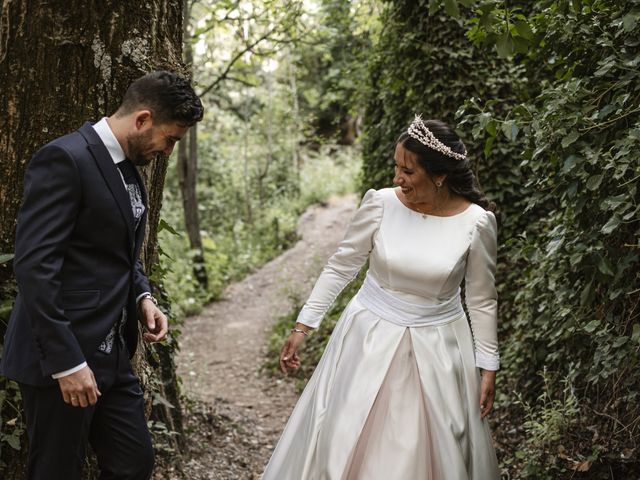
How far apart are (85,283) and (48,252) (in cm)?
24

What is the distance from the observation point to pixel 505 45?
302cm

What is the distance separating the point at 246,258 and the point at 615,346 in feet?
42.0

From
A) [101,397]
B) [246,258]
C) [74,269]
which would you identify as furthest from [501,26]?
[246,258]

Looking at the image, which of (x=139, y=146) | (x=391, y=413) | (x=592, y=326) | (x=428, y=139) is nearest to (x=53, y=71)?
(x=139, y=146)

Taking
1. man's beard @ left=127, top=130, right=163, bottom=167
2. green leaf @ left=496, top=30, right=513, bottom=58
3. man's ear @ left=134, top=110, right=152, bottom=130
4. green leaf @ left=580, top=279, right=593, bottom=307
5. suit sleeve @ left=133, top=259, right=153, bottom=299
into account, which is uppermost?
green leaf @ left=496, top=30, right=513, bottom=58

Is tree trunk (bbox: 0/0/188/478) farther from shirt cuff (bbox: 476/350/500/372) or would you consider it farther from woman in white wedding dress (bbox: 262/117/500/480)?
shirt cuff (bbox: 476/350/500/372)

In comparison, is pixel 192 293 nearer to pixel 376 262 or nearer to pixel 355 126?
pixel 376 262

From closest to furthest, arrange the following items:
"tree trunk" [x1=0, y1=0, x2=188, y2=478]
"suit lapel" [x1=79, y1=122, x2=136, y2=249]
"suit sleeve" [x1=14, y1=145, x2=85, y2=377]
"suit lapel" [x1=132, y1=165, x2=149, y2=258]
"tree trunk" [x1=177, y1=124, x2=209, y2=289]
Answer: "suit sleeve" [x1=14, y1=145, x2=85, y2=377]
"suit lapel" [x1=79, y1=122, x2=136, y2=249]
"suit lapel" [x1=132, y1=165, x2=149, y2=258]
"tree trunk" [x1=0, y1=0, x2=188, y2=478]
"tree trunk" [x1=177, y1=124, x2=209, y2=289]

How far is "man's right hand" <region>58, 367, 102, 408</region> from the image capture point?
7.62 feet

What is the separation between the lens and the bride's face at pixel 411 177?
11.4ft

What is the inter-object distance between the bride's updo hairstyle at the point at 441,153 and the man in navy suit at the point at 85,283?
4.21ft

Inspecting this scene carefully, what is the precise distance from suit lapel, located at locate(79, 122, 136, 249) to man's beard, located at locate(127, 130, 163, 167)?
104 mm

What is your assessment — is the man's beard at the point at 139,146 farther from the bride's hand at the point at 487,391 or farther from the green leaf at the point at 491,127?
the bride's hand at the point at 487,391

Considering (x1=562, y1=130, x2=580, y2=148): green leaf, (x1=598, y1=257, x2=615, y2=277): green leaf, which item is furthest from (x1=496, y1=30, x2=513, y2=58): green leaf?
(x1=598, y1=257, x2=615, y2=277): green leaf
